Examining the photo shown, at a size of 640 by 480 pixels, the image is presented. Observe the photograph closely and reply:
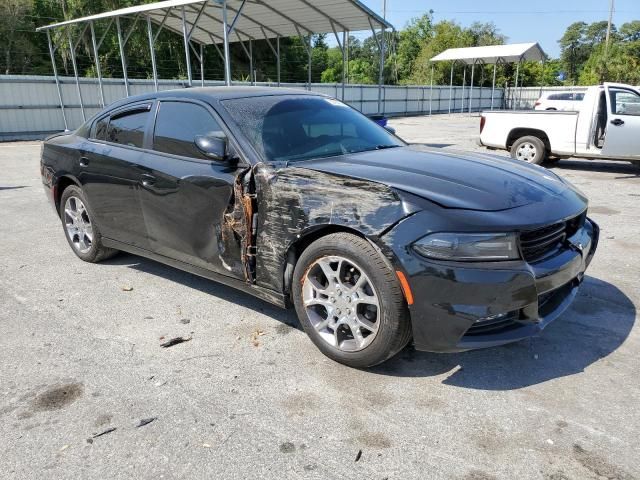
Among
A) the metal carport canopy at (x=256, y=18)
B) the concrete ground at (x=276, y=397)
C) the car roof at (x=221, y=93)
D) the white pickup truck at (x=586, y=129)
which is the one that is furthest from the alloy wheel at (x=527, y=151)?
the car roof at (x=221, y=93)

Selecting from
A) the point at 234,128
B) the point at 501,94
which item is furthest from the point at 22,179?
the point at 501,94

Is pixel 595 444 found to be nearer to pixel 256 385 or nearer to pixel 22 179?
pixel 256 385

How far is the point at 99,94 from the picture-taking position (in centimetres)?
2147

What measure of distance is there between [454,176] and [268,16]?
16731mm

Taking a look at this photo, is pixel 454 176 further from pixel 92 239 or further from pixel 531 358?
pixel 92 239

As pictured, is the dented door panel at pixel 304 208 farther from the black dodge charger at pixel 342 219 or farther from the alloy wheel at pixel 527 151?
the alloy wheel at pixel 527 151

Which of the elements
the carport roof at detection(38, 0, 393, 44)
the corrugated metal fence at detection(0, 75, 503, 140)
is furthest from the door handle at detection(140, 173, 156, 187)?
the corrugated metal fence at detection(0, 75, 503, 140)

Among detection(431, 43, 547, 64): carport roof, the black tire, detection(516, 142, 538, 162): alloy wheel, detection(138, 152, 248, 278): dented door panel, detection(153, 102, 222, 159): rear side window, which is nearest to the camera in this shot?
detection(138, 152, 248, 278): dented door panel

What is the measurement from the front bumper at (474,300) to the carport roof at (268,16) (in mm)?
11880

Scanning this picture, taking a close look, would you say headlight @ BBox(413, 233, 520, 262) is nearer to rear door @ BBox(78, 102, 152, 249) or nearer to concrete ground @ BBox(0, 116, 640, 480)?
concrete ground @ BBox(0, 116, 640, 480)

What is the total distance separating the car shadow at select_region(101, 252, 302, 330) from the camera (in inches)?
157

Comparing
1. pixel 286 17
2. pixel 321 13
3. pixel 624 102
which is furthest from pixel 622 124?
pixel 286 17

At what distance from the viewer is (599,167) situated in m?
12.0

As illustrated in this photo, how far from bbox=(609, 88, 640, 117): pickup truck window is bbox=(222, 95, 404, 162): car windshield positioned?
8.15 m
